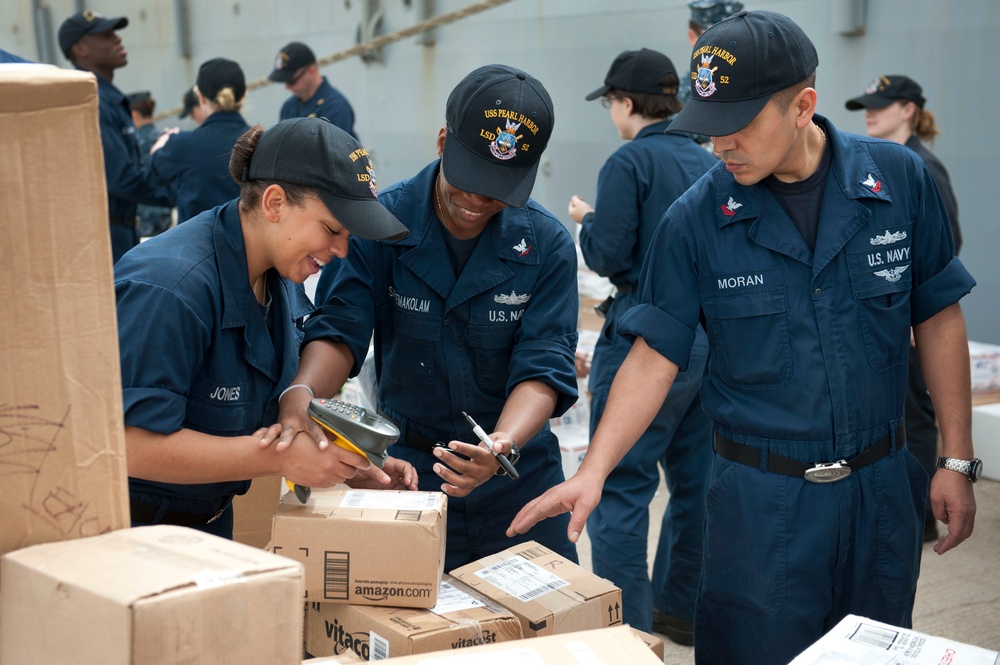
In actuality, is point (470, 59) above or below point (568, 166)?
above

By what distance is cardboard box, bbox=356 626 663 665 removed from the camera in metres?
1.44

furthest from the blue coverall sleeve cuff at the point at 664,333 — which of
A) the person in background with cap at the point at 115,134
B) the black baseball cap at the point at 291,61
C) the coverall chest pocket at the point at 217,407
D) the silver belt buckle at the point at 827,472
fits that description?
the black baseball cap at the point at 291,61

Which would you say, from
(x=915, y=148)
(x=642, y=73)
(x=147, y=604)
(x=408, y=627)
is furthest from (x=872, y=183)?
(x=915, y=148)

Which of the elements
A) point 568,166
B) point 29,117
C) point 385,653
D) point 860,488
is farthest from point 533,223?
point 568,166

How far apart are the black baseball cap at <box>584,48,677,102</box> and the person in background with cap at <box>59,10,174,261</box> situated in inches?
109

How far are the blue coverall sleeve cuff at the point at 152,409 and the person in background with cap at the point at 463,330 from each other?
0.47 meters

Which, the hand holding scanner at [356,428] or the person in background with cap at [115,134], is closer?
the hand holding scanner at [356,428]

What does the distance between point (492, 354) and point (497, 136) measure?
0.53 meters

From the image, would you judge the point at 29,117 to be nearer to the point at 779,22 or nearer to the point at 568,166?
the point at 779,22

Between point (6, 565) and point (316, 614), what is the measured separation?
0.75 meters

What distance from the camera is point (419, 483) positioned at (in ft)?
7.73

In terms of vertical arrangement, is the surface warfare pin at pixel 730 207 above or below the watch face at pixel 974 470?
above

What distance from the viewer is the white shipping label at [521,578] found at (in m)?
1.87

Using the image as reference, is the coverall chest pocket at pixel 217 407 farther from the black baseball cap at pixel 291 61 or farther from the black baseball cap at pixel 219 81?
the black baseball cap at pixel 291 61
